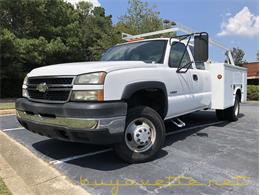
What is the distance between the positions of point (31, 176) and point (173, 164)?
1.97 meters

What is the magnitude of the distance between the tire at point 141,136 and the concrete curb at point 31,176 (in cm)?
91

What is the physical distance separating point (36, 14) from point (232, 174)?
22.0 metres

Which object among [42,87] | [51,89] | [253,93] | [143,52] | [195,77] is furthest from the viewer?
[253,93]

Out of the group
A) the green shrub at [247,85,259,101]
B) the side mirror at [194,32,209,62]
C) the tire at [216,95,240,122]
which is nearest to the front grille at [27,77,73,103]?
the side mirror at [194,32,209,62]

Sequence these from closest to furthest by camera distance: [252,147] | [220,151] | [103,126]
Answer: [103,126] → [220,151] → [252,147]

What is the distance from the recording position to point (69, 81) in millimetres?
3467

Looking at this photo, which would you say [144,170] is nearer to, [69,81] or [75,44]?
[69,81]

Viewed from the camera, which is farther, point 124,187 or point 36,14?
point 36,14

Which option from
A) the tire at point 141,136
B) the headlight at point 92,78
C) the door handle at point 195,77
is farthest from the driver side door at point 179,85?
the headlight at point 92,78

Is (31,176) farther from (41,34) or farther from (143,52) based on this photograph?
(41,34)

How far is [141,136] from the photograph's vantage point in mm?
3879

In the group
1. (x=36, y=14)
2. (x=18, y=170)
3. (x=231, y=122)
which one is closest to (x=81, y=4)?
(x=36, y=14)

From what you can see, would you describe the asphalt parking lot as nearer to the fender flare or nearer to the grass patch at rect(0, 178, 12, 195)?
the grass patch at rect(0, 178, 12, 195)

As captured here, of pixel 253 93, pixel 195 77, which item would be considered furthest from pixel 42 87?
pixel 253 93
